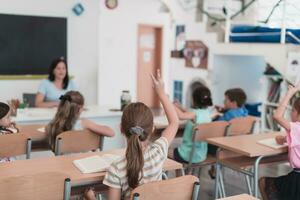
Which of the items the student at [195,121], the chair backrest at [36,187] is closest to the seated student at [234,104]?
the student at [195,121]

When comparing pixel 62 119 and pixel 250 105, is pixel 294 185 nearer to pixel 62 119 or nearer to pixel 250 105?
pixel 62 119

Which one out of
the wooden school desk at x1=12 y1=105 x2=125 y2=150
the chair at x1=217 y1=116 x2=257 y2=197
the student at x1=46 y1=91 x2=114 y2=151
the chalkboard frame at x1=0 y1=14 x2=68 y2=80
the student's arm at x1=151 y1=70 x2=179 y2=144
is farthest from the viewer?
the chalkboard frame at x1=0 y1=14 x2=68 y2=80

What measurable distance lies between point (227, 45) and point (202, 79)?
865mm

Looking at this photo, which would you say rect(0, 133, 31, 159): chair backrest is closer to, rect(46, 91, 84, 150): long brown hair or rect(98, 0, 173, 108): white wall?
rect(46, 91, 84, 150): long brown hair

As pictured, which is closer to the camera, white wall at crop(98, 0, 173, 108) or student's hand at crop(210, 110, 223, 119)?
student's hand at crop(210, 110, 223, 119)

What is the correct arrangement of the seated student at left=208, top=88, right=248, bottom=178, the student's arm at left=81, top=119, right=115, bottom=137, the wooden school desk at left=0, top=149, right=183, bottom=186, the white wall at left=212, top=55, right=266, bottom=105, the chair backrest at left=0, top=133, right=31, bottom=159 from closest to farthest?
1. the wooden school desk at left=0, top=149, right=183, bottom=186
2. the chair backrest at left=0, top=133, right=31, bottom=159
3. the student's arm at left=81, top=119, right=115, bottom=137
4. the seated student at left=208, top=88, right=248, bottom=178
5. the white wall at left=212, top=55, right=266, bottom=105

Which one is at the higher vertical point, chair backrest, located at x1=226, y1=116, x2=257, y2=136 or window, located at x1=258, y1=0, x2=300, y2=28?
window, located at x1=258, y1=0, x2=300, y2=28

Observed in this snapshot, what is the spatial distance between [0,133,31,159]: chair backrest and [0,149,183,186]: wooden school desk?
0.32 metres

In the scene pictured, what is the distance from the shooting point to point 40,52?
20.1ft

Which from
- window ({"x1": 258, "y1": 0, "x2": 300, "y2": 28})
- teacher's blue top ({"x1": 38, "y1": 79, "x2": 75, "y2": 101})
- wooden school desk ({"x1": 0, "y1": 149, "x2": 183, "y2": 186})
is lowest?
wooden school desk ({"x1": 0, "y1": 149, "x2": 183, "y2": 186})

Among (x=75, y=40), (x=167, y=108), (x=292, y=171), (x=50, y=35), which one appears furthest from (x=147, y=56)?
(x=167, y=108)

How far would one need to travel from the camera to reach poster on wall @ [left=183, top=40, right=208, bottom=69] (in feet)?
21.9

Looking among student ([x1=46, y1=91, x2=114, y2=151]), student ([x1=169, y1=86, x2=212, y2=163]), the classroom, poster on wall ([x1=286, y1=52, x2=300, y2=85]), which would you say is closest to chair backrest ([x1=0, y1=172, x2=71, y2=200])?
the classroom

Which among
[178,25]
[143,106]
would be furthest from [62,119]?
[178,25]
